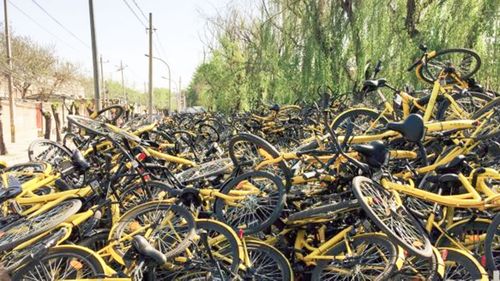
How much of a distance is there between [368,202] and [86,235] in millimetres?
2076

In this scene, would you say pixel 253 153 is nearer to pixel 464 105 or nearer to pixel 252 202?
pixel 252 202

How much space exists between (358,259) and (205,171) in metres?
1.88

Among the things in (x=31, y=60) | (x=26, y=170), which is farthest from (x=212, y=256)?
(x=31, y=60)

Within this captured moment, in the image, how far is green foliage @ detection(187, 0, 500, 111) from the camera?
9.16 meters

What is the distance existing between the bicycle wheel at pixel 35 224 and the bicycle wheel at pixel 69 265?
7.5 inches

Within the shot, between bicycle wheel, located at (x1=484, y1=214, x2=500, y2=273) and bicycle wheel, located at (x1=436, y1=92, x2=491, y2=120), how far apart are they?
2.26 meters

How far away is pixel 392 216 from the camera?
2.25 m

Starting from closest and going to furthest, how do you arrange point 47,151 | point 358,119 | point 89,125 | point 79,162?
point 79,162, point 89,125, point 358,119, point 47,151

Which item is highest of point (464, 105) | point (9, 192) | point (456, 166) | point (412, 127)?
point (464, 105)

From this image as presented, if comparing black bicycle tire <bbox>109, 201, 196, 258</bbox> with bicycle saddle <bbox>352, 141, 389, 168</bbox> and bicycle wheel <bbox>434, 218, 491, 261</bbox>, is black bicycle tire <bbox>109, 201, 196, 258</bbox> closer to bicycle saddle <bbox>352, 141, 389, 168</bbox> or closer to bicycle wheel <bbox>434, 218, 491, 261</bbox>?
bicycle saddle <bbox>352, 141, 389, 168</bbox>

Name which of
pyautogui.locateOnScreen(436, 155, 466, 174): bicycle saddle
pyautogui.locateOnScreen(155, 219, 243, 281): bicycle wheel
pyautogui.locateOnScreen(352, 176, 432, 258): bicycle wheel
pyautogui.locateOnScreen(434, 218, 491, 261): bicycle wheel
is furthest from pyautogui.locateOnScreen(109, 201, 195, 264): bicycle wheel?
pyautogui.locateOnScreen(436, 155, 466, 174): bicycle saddle

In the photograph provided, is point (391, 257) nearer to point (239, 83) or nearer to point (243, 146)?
point (243, 146)

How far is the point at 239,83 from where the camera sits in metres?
21.1

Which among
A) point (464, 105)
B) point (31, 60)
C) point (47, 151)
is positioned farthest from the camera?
point (31, 60)
